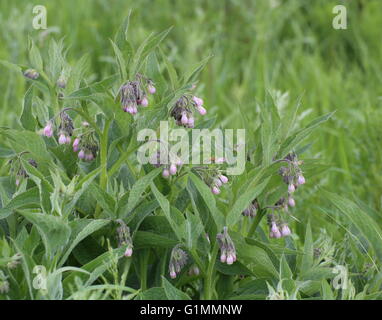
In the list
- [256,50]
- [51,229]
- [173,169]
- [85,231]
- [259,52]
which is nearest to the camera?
[51,229]

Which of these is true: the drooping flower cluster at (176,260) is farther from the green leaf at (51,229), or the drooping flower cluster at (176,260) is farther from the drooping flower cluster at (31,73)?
the drooping flower cluster at (31,73)

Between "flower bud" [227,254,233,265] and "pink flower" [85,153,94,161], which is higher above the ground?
"pink flower" [85,153,94,161]

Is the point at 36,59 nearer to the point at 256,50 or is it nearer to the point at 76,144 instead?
the point at 76,144

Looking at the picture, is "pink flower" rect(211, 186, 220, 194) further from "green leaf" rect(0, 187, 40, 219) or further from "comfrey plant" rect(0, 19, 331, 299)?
"green leaf" rect(0, 187, 40, 219)

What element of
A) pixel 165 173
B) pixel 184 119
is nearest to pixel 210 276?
pixel 165 173

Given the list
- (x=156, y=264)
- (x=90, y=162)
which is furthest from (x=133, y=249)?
(x=90, y=162)

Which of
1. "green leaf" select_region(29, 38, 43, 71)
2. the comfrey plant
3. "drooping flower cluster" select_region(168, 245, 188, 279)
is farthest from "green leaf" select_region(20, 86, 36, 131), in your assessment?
"drooping flower cluster" select_region(168, 245, 188, 279)

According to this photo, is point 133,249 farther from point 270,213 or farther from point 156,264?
point 270,213
